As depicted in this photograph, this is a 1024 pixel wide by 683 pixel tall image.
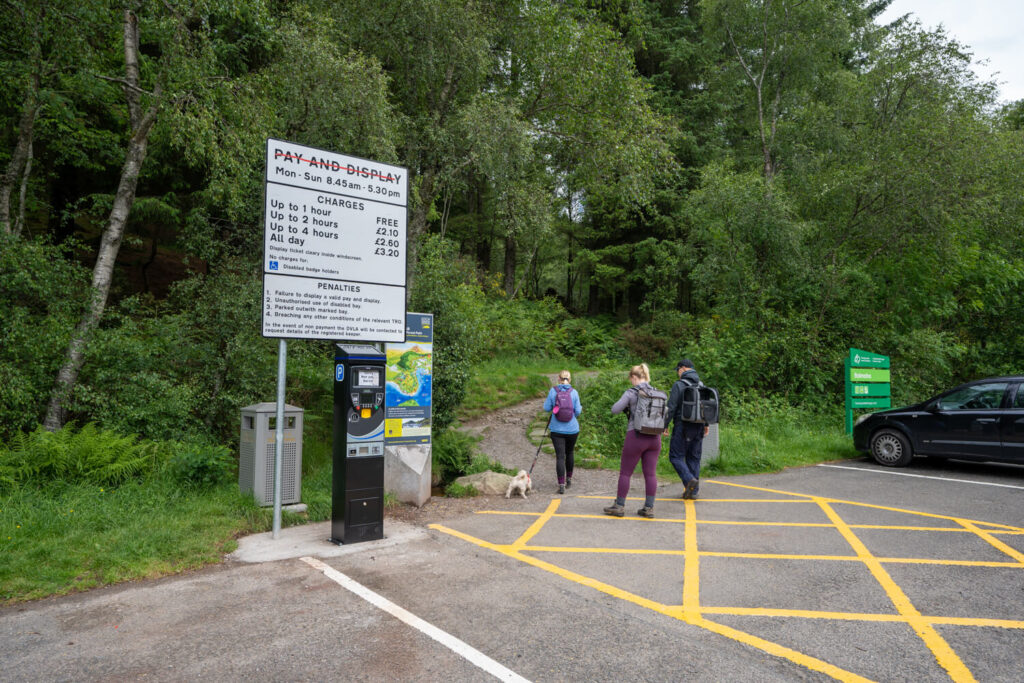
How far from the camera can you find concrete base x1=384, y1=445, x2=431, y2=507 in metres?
7.93

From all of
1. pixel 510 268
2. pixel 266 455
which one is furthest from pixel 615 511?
pixel 510 268

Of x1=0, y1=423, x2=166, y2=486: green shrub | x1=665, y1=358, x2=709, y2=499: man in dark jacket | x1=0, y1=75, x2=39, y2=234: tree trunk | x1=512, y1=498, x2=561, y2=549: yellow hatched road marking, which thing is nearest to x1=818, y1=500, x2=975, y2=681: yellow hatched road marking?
x1=665, y1=358, x2=709, y2=499: man in dark jacket

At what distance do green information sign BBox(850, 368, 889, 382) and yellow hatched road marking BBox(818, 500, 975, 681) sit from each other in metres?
7.62

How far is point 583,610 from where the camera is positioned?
4.51 metres

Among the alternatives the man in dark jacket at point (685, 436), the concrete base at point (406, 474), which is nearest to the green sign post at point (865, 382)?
the man in dark jacket at point (685, 436)

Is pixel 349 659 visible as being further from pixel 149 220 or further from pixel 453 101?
pixel 149 220

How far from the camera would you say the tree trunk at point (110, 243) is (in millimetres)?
8867

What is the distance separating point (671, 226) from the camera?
2627 centimetres

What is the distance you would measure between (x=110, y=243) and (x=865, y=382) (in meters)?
14.6

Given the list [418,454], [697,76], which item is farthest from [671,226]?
[418,454]

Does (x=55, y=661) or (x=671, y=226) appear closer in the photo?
(x=55, y=661)

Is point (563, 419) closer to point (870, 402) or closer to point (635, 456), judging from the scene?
point (635, 456)

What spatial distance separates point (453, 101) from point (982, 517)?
11.8m

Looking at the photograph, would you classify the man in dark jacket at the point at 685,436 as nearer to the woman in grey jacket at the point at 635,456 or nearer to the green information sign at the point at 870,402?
the woman in grey jacket at the point at 635,456
